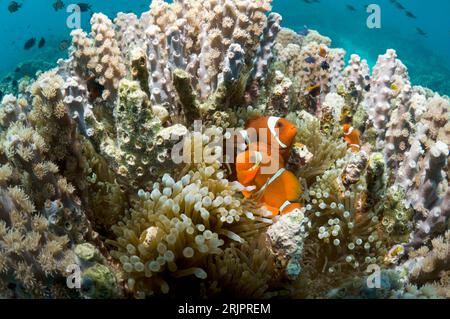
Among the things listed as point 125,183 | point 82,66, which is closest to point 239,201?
point 125,183

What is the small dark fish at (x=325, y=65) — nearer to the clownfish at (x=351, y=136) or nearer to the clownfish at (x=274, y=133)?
the clownfish at (x=351, y=136)

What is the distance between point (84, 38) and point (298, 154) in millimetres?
2336

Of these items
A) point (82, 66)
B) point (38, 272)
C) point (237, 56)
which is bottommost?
point (38, 272)

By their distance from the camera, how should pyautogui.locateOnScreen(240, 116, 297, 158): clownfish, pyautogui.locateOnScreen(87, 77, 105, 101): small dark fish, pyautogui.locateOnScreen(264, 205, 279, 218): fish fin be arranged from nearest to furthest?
pyautogui.locateOnScreen(264, 205, 279, 218): fish fin
pyautogui.locateOnScreen(240, 116, 297, 158): clownfish
pyautogui.locateOnScreen(87, 77, 105, 101): small dark fish

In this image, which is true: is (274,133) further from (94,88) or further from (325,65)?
(325,65)

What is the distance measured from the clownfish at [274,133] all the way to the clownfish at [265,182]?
250 millimetres

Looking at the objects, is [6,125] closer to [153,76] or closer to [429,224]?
[153,76]

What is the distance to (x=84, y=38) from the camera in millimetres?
3412

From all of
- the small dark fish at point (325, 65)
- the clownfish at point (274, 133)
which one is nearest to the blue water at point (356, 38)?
the small dark fish at point (325, 65)

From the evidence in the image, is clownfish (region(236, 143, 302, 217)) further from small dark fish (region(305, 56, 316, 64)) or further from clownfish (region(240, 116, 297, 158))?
small dark fish (region(305, 56, 316, 64))

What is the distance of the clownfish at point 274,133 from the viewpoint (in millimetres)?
2697

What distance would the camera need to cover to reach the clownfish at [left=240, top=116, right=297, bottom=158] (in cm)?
270

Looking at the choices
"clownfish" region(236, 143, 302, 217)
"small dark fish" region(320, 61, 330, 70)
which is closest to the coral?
"clownfish" region(236, 143, 302, 217)

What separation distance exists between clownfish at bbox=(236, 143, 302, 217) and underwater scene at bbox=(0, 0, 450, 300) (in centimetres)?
1
